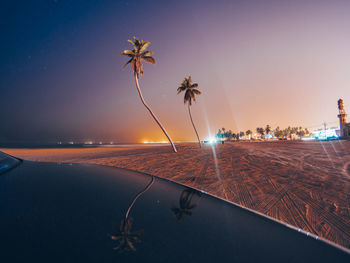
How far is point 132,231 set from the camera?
1069 mm

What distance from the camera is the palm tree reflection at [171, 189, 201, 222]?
1424mm

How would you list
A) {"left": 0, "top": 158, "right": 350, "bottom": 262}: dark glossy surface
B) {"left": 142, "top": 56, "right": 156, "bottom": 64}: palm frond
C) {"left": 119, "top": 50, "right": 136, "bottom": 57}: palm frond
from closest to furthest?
{"left": 0, "top": 158, "right": 350, "bottom": 262}: dark glossy surface
{"left": 119, "top": 50, "right": 136, "bottom": 57}: palm frond
{"left": 142, "top": 56, "right": 156, "bottom": 64}: palm frond

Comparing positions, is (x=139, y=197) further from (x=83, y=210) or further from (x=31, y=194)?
(x=31, y=194)

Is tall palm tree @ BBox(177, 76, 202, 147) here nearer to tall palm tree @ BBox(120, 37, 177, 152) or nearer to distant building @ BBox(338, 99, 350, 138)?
tall palm tree @ BBox(120, 37, 177, 152)

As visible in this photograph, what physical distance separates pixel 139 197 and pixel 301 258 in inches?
60.9

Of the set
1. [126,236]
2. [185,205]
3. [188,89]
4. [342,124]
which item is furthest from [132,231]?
[342,124]

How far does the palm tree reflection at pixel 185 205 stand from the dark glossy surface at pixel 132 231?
0.04 feet

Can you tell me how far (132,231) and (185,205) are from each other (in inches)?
30.0

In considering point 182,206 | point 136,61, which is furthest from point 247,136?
point 182,206

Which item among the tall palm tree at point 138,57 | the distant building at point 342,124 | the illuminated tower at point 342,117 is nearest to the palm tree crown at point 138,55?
the tall palm tree at point 138,57

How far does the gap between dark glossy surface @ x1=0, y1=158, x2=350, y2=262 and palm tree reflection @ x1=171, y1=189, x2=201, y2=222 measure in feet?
0.04

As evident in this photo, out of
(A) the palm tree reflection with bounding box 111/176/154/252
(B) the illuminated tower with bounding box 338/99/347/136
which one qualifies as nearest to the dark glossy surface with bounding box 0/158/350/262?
(A) the palm tree reflection with bounding box 111/176/154/252

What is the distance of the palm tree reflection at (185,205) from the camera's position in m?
1.42

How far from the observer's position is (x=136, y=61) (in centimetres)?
1794
